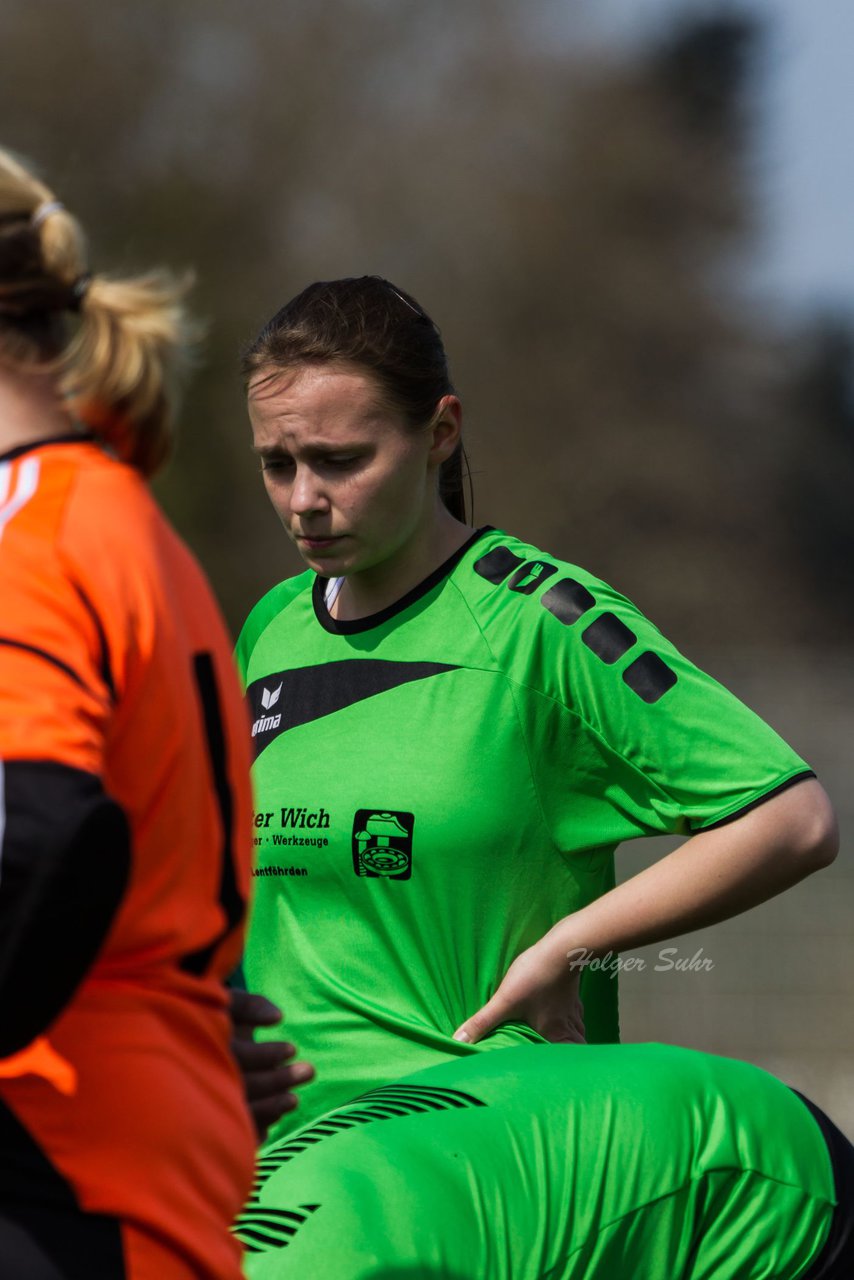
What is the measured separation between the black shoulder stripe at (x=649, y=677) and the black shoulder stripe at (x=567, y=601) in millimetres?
123

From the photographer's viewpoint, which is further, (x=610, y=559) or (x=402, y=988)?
(x=610, y=559)

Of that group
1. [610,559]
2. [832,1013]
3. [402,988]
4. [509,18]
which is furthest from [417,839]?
[509,18]

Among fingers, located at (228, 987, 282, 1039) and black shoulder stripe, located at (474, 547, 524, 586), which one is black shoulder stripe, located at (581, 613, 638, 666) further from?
fingers, located at (228, 987, 282, 1039)

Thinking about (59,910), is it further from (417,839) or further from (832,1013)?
(832,1013)

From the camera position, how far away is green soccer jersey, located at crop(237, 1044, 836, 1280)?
7.45 feet

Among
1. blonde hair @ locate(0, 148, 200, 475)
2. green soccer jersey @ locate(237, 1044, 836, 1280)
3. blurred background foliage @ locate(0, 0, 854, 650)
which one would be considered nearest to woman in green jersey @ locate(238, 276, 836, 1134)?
green soccer jersey @ locate(237, 1044, 836, 1280)

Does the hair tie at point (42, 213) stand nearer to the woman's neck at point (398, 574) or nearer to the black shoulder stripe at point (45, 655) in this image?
the black shoulder stripe at point (45, 655)

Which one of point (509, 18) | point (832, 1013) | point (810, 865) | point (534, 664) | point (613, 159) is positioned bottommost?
point (832, 1013)

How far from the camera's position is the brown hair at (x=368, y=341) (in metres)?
2.99

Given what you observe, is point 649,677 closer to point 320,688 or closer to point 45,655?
point 320,688

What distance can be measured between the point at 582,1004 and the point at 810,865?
1.48 ft

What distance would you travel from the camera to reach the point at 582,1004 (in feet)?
9.93

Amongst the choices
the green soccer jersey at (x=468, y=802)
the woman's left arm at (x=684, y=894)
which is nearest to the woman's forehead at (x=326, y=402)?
the green soccer jersey at (x=468, y=802)

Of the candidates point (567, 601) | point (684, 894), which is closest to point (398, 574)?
point (567, 601)
